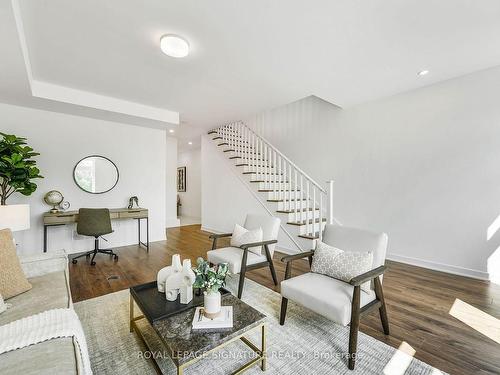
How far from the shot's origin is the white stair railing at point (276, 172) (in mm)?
4387

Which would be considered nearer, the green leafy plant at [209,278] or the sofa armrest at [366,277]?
the green leafy plant at [209,278]

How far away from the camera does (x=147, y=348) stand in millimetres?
1700

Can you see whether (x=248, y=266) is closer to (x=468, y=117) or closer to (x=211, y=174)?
(x=468, y=117)

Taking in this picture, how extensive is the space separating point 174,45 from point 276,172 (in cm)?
357

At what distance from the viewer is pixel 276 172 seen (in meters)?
5.50

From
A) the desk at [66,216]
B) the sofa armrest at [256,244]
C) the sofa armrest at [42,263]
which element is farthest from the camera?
the desk at [66,216]

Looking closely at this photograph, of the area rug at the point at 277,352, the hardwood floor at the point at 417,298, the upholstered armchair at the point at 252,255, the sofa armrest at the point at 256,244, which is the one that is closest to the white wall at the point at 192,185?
the hardwood floor at the point at 417,298

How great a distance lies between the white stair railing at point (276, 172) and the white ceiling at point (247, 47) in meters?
1.59

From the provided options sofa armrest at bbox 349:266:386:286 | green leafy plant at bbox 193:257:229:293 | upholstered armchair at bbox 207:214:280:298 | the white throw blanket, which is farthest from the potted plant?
upholstered armchair at bbox 207:214:280:298

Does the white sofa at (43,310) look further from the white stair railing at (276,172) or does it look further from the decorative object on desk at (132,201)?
the white stair railing at (276,172)

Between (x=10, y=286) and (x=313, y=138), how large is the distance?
477 cm

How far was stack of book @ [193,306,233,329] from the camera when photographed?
4.54 ft

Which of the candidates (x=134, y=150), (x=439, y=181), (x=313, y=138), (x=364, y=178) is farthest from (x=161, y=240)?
(x=439, y=181)

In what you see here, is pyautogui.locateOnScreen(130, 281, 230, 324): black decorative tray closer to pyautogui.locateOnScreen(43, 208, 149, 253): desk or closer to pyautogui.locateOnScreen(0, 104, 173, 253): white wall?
pyautogui.locateOnScreen(43, 208, 149, 253): desk
